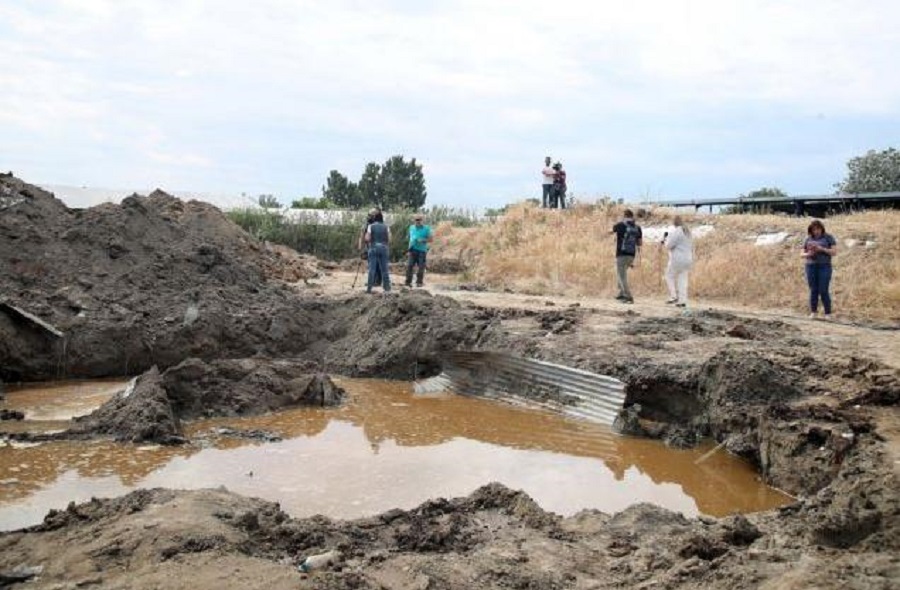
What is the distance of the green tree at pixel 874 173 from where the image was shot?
26328mm

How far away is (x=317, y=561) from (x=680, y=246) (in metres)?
10.5

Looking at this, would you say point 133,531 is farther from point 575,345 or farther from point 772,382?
point 575,345

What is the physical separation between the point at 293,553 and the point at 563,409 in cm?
528

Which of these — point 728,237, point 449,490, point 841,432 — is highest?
point 728,237

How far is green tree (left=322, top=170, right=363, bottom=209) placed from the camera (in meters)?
49.6

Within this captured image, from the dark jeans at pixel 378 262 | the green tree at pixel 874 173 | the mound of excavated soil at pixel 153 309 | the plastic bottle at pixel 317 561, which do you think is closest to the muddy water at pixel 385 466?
the plastic bottle at pixel 317 561

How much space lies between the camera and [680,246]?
13289 millimetres

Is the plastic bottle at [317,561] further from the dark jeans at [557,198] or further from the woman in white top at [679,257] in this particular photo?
the dark jeans at [557,198]

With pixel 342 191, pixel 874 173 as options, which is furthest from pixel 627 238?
pixel 342 191

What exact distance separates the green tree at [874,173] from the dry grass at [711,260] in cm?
916

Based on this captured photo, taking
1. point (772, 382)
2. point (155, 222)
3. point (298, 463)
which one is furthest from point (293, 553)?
point (155, 222)

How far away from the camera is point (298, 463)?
7.10 metres

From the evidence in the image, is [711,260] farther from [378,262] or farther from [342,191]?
[342,191]

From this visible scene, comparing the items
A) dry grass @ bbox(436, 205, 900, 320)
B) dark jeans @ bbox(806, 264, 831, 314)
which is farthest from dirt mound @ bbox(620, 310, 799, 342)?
dry grass @ bbox(436, 205, 900, 320)
